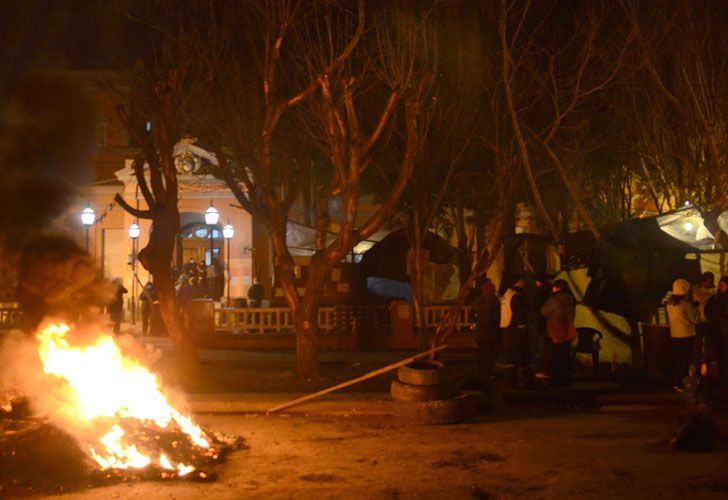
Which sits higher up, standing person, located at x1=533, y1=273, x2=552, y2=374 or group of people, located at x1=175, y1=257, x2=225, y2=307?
group of people, located at x1=175, y1=257, x2=225, y2=307

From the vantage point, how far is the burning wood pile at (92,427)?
25.0 ft

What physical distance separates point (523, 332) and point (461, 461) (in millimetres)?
5525

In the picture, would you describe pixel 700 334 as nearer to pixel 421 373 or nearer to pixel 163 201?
pixel 421 373

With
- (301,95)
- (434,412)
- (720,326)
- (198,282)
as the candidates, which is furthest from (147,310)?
(720,326)

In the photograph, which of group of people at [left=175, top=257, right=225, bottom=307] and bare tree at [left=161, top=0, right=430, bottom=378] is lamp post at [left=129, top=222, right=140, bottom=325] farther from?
bare tree at [left=161, top=0, right=430, bottom=378]

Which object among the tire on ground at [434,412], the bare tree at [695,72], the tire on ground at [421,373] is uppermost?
the bare tree at [695,72]

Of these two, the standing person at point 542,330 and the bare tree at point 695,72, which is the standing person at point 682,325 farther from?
the bare tree at point 695,72

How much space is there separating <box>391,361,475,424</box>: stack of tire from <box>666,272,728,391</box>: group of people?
3865 mm

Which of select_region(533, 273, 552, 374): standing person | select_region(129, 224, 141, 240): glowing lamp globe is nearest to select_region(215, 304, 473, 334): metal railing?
select_region(533, 273, 552, 374): standing person

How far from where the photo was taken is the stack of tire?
34.6ft

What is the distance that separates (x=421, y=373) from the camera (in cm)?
1071

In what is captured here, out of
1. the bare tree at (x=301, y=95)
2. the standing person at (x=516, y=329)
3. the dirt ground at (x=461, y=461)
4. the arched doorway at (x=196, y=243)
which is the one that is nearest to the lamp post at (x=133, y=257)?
the arched doorway at (x=196, y=243)

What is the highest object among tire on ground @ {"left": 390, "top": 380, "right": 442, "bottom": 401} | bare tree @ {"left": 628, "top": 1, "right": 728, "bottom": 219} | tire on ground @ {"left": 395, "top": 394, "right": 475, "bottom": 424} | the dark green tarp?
bare tree @ {"left": 628, "top": 1, "right": 728, "bottom": 219}

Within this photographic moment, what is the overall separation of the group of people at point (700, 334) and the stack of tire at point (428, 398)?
3.86 m
